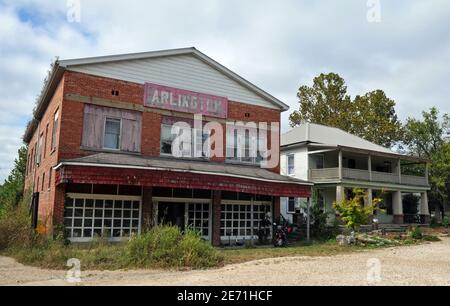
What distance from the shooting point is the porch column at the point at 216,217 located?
2016 cm

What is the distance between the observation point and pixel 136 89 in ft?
63.2

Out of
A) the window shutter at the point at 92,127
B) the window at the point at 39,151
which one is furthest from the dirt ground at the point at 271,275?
the window at the point at 39,151

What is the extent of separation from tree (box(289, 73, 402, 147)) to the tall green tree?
29433 mm

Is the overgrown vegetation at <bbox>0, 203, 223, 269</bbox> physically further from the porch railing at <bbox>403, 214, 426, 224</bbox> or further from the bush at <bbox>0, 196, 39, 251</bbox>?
the porch railing at <bbox>403, 214, 426, 224</bbox>

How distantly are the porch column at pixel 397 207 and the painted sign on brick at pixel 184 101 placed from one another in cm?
2048

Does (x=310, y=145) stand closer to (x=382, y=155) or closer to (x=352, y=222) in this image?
(x=382, y=155)

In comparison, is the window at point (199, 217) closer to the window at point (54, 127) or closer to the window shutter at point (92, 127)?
the window shutter at point (92, 127)

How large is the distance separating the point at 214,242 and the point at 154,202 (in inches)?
135

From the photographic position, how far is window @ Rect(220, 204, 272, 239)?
69.2 ft

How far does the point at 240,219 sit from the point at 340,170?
11.8m

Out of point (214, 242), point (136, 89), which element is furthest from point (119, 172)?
point (214, 242)

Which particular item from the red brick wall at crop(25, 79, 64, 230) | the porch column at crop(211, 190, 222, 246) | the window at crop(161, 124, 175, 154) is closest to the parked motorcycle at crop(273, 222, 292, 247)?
the porch column at crop(211, 190, 222, 246)

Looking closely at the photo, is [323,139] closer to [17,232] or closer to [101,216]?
[101,216]
